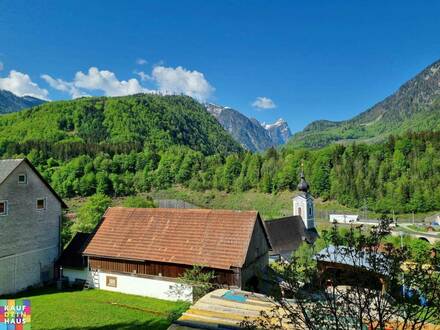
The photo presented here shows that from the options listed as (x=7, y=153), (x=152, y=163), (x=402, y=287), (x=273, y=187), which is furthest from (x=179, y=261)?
(x=7, y=153)

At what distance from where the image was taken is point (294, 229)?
42250 millimetres

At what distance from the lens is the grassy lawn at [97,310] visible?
15805mm

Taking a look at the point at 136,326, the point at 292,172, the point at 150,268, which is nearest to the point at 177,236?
the point at 150,268

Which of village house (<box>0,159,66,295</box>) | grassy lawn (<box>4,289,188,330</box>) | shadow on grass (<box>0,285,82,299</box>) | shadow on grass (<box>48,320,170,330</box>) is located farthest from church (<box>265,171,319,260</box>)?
village house (<box>0,159,66,295</box>)

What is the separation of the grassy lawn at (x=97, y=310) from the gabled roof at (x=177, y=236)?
2401 millimetres

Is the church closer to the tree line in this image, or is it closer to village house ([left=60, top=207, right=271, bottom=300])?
village house ([left=60, top=207, right=271, bottom=300])

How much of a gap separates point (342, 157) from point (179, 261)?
99.3 m

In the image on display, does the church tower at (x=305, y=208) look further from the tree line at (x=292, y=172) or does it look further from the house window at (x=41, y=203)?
the tree line at (x=292, y=172)

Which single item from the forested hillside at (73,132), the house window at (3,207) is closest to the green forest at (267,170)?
the forested hillside at (73,132)

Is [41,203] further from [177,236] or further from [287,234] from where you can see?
[287,234]

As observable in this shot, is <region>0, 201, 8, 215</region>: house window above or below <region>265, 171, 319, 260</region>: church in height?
above

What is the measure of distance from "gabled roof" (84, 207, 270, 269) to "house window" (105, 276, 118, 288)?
1.45 metres

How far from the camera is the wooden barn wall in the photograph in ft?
62.2

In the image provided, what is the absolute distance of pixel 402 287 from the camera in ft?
16.3
